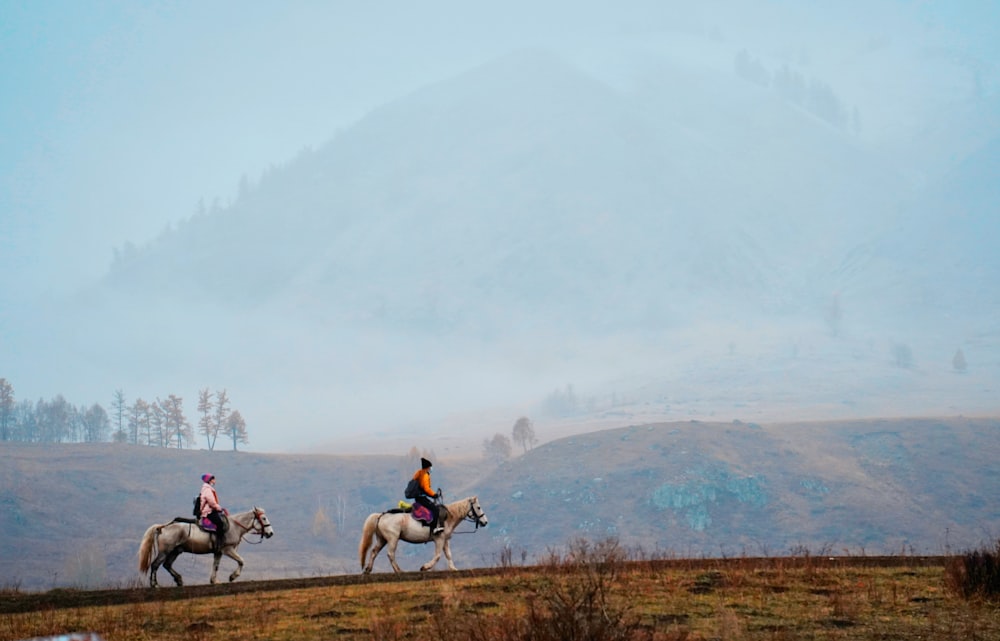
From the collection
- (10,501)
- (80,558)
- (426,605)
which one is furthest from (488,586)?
(10,501)

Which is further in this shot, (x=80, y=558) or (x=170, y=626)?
(x=80, y=558)

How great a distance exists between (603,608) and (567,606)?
0.64 meters

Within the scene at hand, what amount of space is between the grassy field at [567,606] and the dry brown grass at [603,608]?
5 cm

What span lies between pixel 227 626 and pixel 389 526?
13.7m

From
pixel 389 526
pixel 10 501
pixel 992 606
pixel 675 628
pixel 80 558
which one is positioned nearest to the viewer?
pixel 675 628

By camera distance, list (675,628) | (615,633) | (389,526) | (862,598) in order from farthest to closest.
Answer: (389,526) → (862,598) → (675,628) → (615,633)

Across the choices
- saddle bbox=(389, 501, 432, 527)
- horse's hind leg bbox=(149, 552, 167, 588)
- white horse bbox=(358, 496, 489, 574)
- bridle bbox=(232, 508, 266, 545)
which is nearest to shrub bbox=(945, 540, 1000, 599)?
white horse bbox=(358, 496, 489, 574)

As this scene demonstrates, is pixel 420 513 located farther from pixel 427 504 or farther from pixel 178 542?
pixel 178 542

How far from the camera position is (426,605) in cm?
2528

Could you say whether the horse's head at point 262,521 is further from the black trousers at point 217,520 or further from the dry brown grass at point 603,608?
the dry brown grass at point 603,608

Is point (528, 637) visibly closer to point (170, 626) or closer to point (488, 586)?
point (170, 626)

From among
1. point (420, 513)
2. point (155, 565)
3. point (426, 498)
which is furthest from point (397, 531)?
point (155, 565)

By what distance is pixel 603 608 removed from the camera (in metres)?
14.9

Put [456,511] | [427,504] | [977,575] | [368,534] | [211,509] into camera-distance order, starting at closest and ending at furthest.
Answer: [977,575]
[211,509]
[368,534]
[427,504]
[456,511]
